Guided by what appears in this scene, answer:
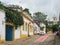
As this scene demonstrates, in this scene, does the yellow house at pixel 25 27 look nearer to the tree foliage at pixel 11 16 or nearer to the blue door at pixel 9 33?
the tree foliage at pixel 11 16

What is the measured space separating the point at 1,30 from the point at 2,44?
2.99 m

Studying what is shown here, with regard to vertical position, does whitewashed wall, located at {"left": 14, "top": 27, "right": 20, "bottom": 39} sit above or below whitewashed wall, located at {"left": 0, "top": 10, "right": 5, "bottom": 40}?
below

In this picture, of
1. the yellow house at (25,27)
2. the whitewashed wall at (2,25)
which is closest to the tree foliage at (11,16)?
the whitewashed wall at (2,25)

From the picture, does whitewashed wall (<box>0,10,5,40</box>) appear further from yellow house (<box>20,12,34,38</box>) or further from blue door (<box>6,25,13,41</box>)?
yellow house (<box>20,12,34,38</box>)

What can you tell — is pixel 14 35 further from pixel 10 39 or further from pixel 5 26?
pixel 5 26

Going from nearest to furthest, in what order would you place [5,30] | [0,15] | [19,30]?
[0,15] < [5,30] < [19,30]

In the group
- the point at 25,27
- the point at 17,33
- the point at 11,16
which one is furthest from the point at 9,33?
the point at 25,27

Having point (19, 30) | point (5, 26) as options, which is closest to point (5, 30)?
point (5, 26)

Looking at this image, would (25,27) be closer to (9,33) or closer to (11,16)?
(9,33)

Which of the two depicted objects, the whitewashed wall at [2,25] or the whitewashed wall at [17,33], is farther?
the whitewashed wall at [17,33]

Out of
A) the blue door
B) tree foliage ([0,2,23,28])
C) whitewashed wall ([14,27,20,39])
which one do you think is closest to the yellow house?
whitewashed wall ([14,27,20,39])

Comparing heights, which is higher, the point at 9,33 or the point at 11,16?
the point at 11,16

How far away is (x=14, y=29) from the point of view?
109 ft

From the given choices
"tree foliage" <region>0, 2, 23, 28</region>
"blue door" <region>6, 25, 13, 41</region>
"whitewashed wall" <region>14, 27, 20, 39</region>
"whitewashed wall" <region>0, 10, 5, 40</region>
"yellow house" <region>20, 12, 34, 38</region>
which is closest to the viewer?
"whitewashed wall" <region>0, 10, 5, 40</region>
